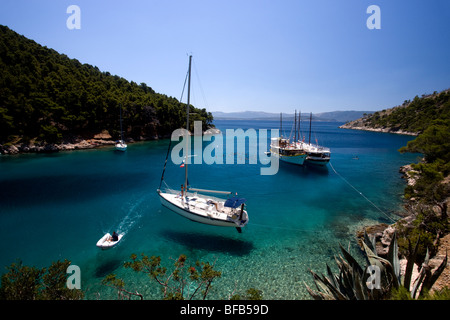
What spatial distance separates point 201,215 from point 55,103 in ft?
173

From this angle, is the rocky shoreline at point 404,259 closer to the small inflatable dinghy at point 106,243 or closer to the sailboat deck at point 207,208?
the sailboat deck at point 207,208

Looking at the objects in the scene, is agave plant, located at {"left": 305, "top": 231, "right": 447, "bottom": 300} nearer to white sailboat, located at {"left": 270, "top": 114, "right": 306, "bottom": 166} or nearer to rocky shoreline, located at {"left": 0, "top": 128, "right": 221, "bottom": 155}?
white sailboat, located at {"left": 270, "top": 114, "right": 306, "bottom": 166}

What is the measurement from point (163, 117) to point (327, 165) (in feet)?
178

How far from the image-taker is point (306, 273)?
1242 centimetres

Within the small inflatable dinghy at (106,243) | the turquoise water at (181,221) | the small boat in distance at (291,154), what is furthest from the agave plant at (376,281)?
the small boat in distance at (291,154)

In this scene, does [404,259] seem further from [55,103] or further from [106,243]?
[55,103]

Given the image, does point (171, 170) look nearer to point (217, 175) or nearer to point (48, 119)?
point (217, 175)

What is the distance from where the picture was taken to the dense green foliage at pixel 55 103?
4188 cm

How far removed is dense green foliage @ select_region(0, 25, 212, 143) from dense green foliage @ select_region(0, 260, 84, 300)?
47425mm

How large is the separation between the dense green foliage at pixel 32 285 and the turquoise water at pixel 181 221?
3793 millimetres

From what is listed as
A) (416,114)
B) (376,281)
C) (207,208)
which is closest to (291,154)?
(207,208)

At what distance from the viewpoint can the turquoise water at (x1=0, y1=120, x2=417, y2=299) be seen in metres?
12.6
